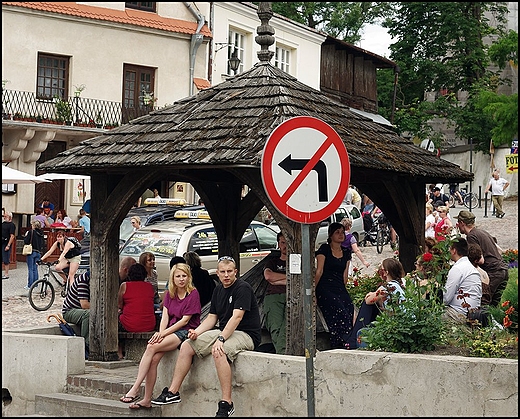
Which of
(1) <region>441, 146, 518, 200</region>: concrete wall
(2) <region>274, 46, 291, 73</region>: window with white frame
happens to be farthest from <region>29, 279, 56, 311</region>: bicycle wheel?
(1) <region>441, 146, 518, 200</region>: concrete wall

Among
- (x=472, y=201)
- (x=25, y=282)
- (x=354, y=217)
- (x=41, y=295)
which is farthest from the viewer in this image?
(x=472, y=201)

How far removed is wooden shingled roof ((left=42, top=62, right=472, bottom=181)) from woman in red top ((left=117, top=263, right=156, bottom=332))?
5.10 feet

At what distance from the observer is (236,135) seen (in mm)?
10531

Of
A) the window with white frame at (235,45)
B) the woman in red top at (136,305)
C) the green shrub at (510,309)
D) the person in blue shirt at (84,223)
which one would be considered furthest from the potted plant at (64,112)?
the green shrub at (510,309)

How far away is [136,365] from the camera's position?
461 inches

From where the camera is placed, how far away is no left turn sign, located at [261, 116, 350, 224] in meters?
7.86

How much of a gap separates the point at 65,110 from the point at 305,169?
25.2 m

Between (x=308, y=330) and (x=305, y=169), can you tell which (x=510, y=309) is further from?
(x=305, y=169)

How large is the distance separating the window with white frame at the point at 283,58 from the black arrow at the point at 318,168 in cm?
3349

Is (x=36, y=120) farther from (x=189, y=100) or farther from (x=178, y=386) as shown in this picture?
(x=178, y=386)

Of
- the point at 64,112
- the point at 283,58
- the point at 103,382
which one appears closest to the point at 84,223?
the point at 64,112

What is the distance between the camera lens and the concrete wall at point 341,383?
8.33 m

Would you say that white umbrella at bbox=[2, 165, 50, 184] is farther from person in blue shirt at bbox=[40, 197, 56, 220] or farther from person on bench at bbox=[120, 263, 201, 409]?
person on bench at bbox=[120, 263, 201, 409]

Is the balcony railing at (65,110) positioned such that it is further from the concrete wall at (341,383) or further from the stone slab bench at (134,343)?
the concrete wall at (341,383)
